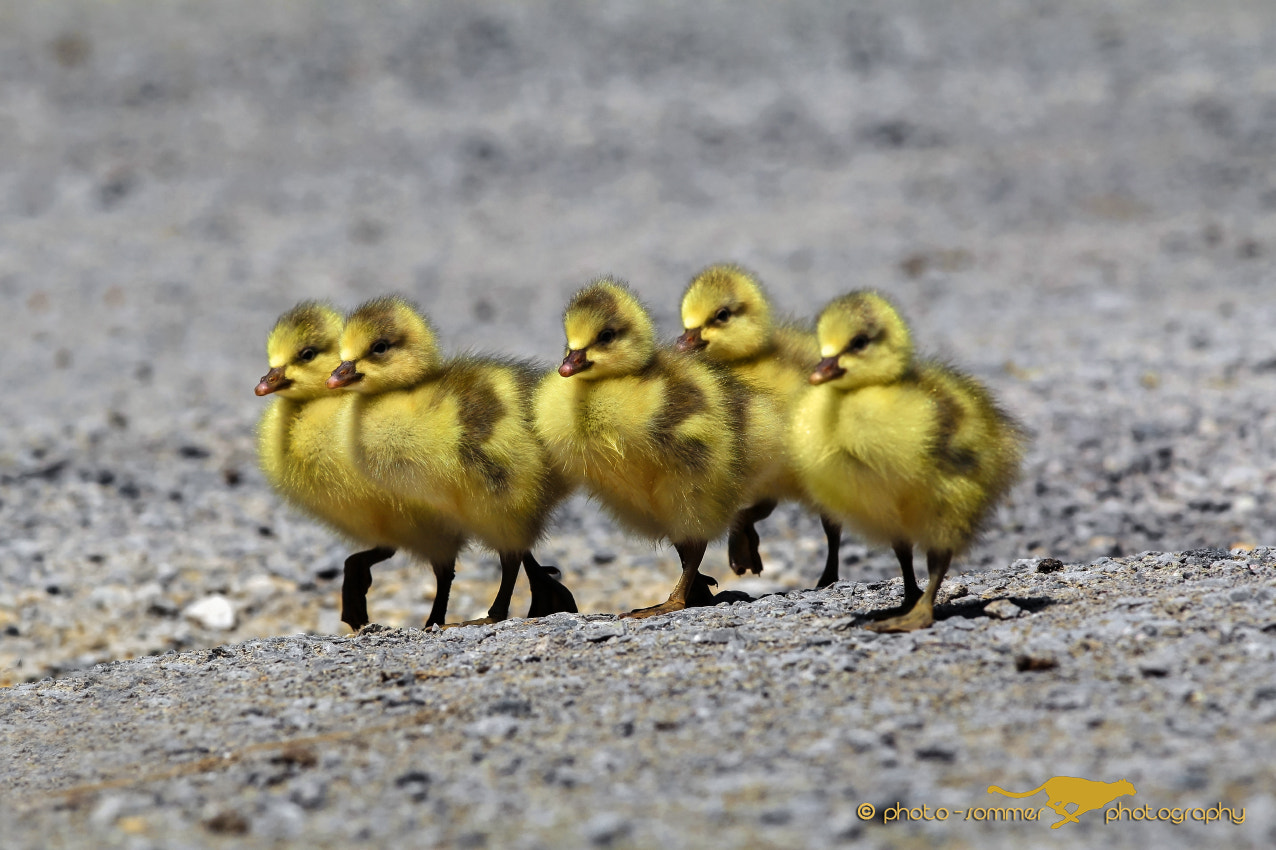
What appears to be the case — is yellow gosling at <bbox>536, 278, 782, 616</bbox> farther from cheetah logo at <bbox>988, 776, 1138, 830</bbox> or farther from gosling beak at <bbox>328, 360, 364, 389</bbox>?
cheetah logo at <bbox>988, 776, 1138, 830</bbox>

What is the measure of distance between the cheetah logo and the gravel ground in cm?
7

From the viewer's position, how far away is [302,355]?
688 cm

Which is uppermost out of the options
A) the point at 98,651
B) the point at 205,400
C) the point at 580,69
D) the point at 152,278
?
the point at 580,69

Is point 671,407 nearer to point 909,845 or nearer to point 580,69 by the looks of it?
point 909,845

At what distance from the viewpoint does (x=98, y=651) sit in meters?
8.19

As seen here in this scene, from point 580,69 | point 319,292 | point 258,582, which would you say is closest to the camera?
point 258,582

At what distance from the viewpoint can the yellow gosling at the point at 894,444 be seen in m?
5.38

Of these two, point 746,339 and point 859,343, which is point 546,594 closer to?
point 746,339

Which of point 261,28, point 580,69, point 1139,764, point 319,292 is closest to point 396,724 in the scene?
point 1139,764

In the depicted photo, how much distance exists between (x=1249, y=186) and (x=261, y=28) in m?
15.1

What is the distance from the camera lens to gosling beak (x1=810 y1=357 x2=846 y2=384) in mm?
5398

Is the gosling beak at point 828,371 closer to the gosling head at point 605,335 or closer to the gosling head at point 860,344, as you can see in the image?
the gosling head at point 860,344

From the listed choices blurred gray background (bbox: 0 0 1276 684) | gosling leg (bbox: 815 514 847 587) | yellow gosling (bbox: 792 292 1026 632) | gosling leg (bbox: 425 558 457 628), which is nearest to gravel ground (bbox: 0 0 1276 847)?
blurred gray background (bbox: 0 0 1276 684)

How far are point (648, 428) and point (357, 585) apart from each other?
1945 mm
